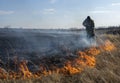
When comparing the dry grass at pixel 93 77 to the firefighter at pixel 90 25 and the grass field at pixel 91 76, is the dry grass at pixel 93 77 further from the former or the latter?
the firefighter at pixel 90 25

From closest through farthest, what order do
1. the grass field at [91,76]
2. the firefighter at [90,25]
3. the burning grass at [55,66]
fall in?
the grass field at [91,76] < the burning grass at [55,66] < the firefighter at [90,25]

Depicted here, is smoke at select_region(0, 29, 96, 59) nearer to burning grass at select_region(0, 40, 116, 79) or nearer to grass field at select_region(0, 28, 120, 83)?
burning grass at select_region(0, 40, 116, 79)

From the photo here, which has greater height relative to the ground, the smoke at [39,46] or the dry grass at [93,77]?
the smoke at [39,46]

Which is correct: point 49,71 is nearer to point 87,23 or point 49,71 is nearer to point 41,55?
point 41,55

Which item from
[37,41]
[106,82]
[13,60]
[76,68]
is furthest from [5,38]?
[106,82]

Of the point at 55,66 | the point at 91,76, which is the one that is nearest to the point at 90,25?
the point at 55,66

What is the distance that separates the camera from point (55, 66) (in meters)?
14.7

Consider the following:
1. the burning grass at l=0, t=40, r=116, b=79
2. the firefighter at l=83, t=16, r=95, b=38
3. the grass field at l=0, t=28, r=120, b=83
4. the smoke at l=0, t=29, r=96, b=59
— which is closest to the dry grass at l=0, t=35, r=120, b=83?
the grass field at l=0, t=28, r=120, b=83

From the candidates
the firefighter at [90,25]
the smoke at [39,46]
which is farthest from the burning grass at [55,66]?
the firefighter at [90,25]

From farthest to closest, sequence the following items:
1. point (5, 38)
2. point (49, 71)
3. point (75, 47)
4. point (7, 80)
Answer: point (5, 38)
point (75, 47)
point (49, 71)
point (7, 80)

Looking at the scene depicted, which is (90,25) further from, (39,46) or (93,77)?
(93,77)

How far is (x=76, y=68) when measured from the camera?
14406 millimetres

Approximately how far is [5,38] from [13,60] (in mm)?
5854

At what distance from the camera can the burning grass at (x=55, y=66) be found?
13.2 metres
